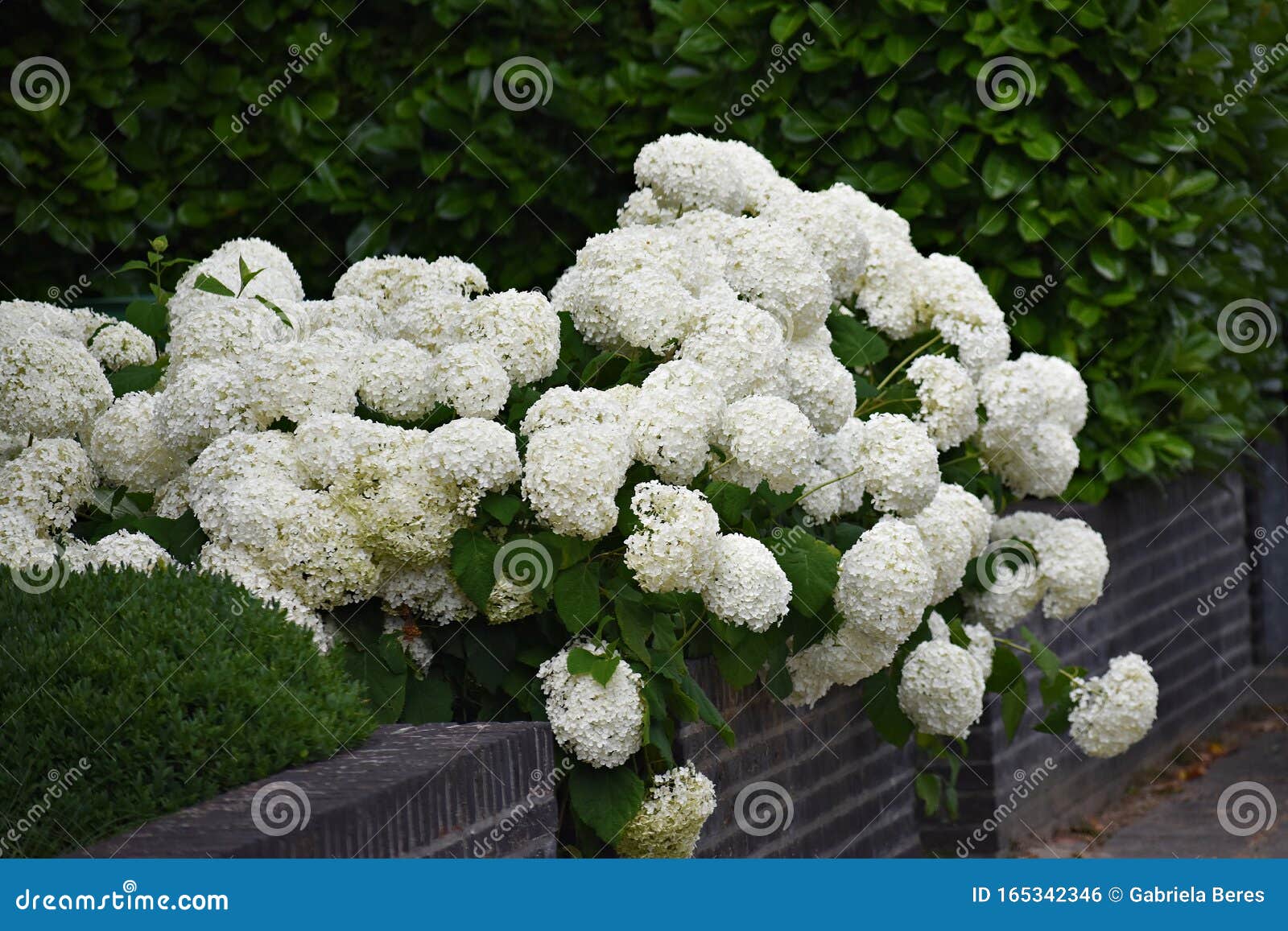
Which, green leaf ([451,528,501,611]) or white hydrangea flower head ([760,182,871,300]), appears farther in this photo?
white hydrangea flower head ([760,182,871,300])

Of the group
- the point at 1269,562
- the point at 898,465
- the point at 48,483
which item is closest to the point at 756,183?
the point at 898,465

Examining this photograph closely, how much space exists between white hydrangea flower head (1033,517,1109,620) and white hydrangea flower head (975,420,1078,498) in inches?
6.4

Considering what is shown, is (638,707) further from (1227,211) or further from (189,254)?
(1227,211)

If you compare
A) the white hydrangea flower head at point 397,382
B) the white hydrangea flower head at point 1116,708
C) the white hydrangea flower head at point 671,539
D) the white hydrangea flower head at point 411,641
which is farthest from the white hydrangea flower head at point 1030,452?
the white hydrangea flower head at point 411,641

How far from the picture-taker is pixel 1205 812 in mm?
7121

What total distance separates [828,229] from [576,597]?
169cm

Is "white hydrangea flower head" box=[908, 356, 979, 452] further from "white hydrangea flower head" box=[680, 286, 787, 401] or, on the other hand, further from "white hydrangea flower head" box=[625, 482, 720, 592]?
"white hydrangea flower head" box=[625, 482, 720, 592]

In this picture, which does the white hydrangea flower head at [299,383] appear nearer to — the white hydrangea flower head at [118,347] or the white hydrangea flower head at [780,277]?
the white hydrangea flower head at [118,347]

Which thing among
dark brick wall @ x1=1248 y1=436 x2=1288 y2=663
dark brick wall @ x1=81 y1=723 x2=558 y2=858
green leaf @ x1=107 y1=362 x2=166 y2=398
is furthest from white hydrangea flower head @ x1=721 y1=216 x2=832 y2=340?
dark brick wall @ x1=1248 y1=436 x2=1288 y2=663

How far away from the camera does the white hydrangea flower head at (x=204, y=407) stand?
392cm

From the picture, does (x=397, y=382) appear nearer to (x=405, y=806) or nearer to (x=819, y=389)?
(x=819, y=389)

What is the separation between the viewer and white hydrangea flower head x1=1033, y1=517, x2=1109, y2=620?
17.0ft

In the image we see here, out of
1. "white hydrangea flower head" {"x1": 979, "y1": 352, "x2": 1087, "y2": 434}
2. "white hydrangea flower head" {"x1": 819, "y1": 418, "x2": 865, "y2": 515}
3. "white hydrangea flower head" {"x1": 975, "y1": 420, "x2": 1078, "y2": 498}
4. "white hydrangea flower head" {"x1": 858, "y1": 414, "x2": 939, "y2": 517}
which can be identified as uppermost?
"white hydrangea flower head" {"x1": 979, "y1": 352, "x2": 1087, "y2": 434}

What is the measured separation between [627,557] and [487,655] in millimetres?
452
